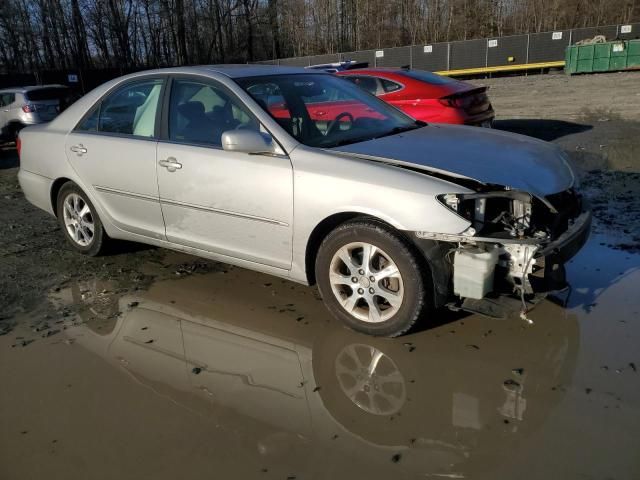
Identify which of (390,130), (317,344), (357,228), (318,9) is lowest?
(317,344)

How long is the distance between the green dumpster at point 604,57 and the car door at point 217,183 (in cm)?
2745

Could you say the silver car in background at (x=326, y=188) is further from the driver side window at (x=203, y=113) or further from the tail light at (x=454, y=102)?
the tail light at (x=454, y=102)

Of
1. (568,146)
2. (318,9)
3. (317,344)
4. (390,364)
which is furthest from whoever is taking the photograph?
(318,9)

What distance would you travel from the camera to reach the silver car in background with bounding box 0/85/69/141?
519 inches

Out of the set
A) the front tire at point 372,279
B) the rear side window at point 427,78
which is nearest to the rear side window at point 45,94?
the rear side window at point 427,78

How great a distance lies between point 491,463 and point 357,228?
4.93 ft

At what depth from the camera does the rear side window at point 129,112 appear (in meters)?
4.41

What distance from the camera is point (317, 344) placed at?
3520mm

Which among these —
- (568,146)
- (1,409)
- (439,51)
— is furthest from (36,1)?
(1,409)

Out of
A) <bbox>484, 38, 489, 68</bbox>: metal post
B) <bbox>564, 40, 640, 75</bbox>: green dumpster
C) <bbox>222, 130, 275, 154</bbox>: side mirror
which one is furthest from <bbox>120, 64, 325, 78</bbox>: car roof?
<bbox>484, 38, 489, 68</bbox>: metal post

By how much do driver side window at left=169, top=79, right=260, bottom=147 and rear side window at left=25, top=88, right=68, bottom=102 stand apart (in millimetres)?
11038

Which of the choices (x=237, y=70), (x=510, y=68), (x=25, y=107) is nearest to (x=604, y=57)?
(x=510, y=68)

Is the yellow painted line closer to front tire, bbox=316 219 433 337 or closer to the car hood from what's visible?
the car hood

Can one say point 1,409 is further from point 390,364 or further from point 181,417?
point 390,364
